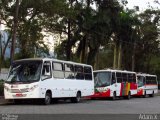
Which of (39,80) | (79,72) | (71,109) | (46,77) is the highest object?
(79,72)

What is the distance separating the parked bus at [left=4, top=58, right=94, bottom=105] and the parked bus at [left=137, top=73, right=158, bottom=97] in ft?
68.2

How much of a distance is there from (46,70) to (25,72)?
51.3 inches

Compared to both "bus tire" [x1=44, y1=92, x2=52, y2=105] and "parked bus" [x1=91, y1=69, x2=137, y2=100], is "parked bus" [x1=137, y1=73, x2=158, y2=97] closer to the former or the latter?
"parked bus" [x1=91, y1=69, x2=137, y2=100]

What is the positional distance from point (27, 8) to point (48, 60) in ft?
25.3

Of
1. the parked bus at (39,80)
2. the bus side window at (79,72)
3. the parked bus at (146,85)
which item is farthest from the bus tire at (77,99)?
the parked bus at (146,85)

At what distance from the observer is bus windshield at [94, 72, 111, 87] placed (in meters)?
37.7

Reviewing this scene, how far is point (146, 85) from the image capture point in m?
51.5

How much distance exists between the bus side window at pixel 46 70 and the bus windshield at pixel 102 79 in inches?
456

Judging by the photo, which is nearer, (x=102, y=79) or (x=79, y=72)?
(x=79, y=72)

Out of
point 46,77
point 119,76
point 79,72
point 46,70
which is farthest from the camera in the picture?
point 119,76

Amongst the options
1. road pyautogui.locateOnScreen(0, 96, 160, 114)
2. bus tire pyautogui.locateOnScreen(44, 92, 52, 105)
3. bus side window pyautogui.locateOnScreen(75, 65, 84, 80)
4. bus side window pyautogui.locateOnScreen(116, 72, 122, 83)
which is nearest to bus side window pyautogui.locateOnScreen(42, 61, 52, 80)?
bus tire pyautogui.locateOnScreen(44, 92, 52, 105)

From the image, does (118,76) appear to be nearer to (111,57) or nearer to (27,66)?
(27,66)

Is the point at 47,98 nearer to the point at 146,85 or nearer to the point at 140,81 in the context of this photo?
the point at 140,81

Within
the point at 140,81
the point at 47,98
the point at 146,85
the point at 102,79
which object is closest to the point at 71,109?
the point at 47,98
